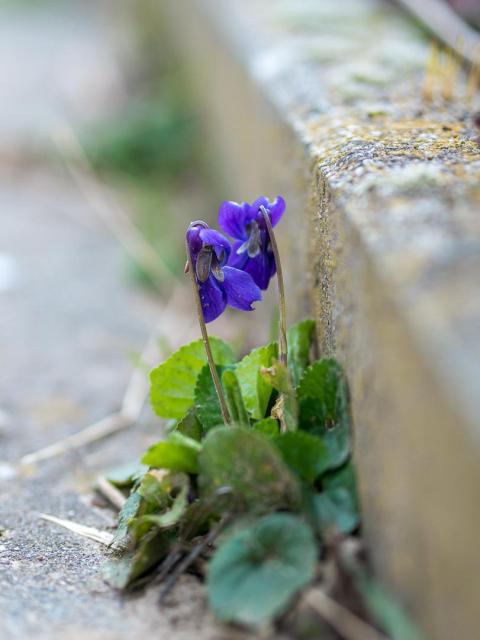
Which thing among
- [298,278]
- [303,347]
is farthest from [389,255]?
[298,278]

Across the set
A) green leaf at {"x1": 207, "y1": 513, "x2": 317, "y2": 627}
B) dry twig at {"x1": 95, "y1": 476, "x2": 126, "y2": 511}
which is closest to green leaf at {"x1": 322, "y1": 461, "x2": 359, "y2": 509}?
green leaf at {"x1": 207, "y1": 513, "x2": 317, "y2": 627}

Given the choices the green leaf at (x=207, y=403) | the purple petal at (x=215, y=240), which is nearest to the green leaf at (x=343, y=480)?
the green leaf at (x=207, y=403)

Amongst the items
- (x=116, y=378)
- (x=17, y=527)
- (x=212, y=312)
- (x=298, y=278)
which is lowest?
(x=116, y=378)

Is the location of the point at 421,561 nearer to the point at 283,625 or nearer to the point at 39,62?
the point at 283,625

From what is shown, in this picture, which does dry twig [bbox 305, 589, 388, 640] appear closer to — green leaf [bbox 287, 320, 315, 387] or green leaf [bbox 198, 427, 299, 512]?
green leaf [bbox 198, 427, 299, 512]

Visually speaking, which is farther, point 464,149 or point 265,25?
point 265,25

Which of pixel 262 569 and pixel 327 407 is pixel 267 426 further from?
pixel 262 569

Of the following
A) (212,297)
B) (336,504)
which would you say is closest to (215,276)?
(212,297)

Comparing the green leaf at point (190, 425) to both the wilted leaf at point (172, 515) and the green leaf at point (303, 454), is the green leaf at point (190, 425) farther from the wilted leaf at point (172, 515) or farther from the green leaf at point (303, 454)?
the green leaf at point (303, 454)
